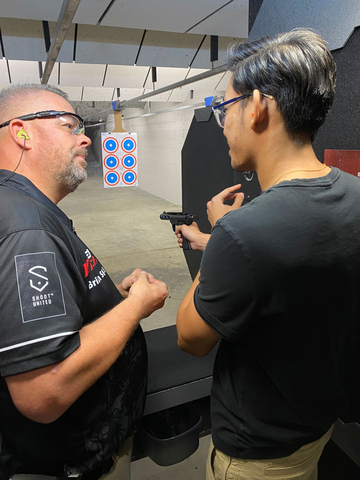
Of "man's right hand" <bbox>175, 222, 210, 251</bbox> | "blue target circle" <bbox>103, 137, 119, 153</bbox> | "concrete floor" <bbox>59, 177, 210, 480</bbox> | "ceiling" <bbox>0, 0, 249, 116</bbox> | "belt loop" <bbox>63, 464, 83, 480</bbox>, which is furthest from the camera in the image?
"blue target circle" <bbox>103, 137, 119, 153</bbox>

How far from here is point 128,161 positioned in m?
5.46

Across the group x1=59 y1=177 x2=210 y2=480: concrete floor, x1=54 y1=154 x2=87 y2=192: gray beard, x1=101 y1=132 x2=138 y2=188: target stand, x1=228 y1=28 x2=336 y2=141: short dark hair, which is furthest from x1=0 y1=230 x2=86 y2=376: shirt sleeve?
x1=101 y1=132 x2=138 y2=188: target stand

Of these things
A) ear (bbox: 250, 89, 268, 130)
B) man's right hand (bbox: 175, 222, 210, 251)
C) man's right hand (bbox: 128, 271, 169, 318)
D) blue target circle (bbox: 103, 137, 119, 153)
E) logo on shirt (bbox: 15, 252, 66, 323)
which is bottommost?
man's right hand (bbox: 128, 271, 169, 318)

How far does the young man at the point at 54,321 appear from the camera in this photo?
1.89 ft

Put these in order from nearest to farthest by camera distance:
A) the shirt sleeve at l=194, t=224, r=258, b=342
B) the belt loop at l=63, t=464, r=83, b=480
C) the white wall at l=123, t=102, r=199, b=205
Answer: the shirt sleeve at l=194, t=224, r=258, b=342 < the belt loop at l=63, t=464, r=83, b=480 < the white wall at l=123, t=102, r=199, b=205

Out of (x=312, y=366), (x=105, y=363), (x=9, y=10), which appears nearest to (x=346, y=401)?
(x=312, y=366)

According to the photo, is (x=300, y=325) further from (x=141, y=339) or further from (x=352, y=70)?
(x=352, y=70)

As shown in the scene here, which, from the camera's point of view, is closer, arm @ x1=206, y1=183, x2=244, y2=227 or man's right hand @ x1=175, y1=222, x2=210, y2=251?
arm @ x1=206, y1=183, x2=244, y2=227

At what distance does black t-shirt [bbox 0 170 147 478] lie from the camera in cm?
57

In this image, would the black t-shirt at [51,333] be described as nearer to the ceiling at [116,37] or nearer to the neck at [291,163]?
the neck at [291,163]

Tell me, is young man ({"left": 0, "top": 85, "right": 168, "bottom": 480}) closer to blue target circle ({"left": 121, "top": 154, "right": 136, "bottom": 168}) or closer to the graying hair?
the graying hair

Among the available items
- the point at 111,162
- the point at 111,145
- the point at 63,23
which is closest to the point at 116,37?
the point at 63,23

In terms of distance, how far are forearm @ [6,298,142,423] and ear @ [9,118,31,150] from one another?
51 cm

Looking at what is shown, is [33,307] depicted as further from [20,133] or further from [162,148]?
[162,148]
